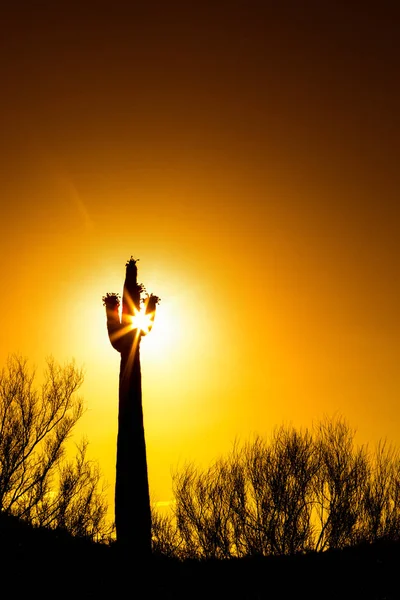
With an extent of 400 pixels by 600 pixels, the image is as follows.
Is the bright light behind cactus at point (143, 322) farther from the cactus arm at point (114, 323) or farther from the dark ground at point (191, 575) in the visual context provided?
the dark ground at point (191, 575)

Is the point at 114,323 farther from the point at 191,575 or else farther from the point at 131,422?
the point at 191,575

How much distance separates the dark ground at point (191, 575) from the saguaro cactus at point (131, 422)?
693mm

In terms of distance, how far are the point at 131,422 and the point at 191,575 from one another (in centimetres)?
403

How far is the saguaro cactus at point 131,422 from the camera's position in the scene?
14219mm

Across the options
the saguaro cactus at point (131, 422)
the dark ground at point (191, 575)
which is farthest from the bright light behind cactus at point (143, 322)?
the dark ground at point (191, 575)

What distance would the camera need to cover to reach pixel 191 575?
1509 centimetres

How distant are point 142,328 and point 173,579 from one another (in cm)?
616

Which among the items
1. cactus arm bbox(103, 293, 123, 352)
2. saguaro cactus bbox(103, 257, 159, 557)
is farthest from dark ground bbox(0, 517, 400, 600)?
cactus arm bbox(103, 293, 123, 352)

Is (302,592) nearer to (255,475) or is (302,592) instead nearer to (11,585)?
(11,585)

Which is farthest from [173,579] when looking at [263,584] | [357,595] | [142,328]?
[142,328]

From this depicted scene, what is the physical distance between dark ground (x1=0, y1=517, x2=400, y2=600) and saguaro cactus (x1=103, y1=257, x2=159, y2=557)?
0.69 meters

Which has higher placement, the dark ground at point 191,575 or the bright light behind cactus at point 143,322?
the bright light behind cactus at point 143,322

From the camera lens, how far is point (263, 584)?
45.6 ft

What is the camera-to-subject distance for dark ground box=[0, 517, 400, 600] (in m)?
12.9
